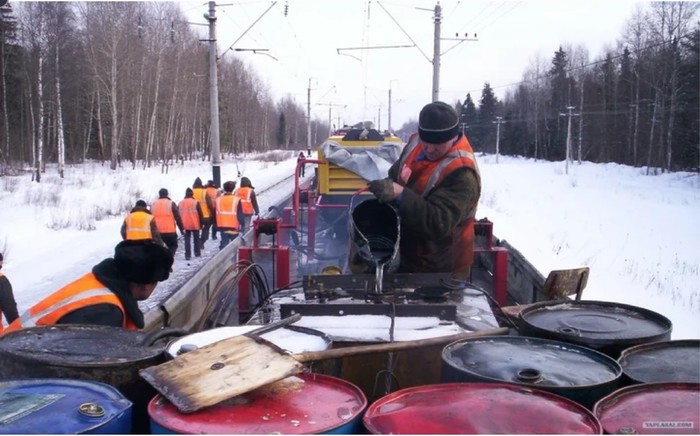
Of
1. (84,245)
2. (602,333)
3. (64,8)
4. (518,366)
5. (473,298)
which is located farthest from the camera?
(64,8)

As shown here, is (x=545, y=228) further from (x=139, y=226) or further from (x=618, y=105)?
(x=618, y=105)

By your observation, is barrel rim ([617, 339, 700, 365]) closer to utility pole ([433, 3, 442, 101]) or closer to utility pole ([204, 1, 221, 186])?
utility pole ([204, 1, 221, 186])

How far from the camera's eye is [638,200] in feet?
113

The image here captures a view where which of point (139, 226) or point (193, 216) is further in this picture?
point (193, 216)

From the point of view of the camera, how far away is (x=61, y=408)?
2242 millimetres

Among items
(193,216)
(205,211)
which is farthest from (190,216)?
(205,211)

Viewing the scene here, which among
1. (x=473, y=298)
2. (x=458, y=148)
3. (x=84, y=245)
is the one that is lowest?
(x=84, y=245)

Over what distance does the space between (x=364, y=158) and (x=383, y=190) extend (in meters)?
8.45

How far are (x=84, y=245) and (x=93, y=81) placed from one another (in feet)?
94.5

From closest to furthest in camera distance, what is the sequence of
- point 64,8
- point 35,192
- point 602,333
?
1. point 602,333
2. point 35,192
3. point 64,8

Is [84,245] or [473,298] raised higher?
[473,298]

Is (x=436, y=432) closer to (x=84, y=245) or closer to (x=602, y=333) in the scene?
(x=602, y=333)

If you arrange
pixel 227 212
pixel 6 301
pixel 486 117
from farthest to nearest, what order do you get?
pixel 486 117 < pixel 227 212 < pixel 6 301

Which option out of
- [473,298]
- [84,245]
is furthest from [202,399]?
[84,245]
